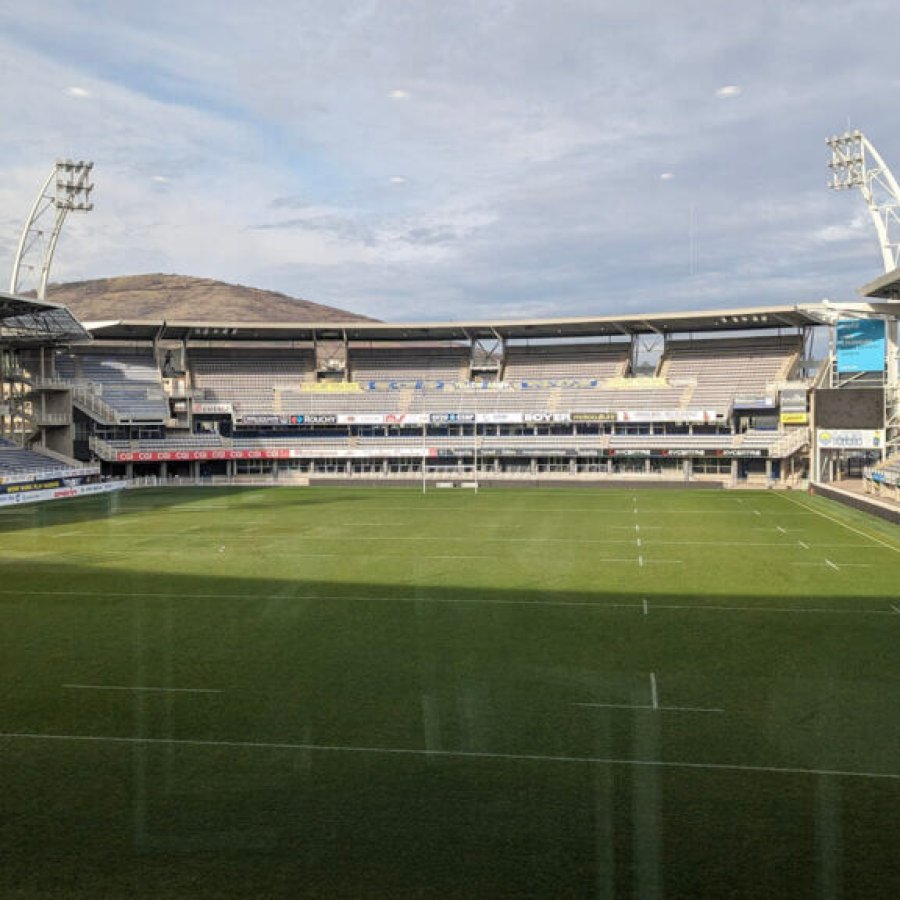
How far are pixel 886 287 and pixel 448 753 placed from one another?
46.1 meters

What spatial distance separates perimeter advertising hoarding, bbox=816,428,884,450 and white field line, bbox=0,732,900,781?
49.0 meters

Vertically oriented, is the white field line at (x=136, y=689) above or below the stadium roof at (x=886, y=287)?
below

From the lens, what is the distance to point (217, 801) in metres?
10.8

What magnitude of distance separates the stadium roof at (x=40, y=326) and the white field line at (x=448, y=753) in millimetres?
48009

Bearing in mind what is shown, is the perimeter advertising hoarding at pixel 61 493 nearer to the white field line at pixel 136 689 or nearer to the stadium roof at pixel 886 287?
the white field line at pixel 136 689

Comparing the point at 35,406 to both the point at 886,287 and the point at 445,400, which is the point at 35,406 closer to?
the point at 445,400

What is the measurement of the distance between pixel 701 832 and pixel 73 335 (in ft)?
199

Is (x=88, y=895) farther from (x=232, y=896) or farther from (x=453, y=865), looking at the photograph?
(x=453, y=865)

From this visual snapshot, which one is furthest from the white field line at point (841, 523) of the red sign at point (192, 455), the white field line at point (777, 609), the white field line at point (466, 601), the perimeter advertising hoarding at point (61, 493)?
the perimeter advertising hoarding at point (61, 493)

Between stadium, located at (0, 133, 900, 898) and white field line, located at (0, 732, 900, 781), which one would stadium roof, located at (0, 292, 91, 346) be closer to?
stadium, located at (0, 133, 900, 898)

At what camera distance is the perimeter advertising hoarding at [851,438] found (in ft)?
183

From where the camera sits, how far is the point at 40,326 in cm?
6028

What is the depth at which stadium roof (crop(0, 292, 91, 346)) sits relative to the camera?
56.2 meters

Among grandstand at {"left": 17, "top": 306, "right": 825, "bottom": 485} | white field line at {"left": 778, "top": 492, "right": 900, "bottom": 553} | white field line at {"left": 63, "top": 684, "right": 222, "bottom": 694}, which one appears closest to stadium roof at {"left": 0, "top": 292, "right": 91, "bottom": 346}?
grandstand at {"left": 17, "top": 306, "right": 825, "bottom": 485}
